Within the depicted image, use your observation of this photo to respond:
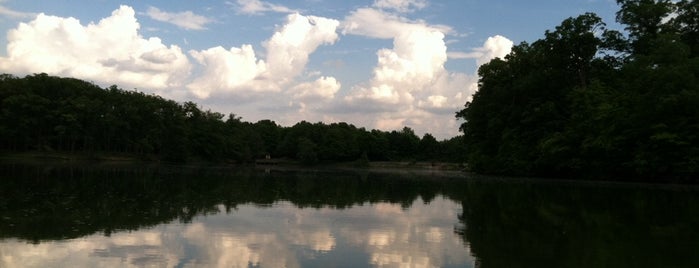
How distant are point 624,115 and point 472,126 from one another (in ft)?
74.3

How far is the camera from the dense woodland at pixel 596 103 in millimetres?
44719

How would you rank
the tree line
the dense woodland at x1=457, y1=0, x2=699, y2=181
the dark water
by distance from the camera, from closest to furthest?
the dark water → the dense woodland at x1=457, y1=0, x2=699, y2=181 → the tree line

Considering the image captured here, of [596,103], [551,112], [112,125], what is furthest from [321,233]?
[112,125]

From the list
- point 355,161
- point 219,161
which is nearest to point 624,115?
point 219,161

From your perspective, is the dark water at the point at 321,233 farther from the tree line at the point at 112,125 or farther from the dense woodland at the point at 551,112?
the tree line at the point at 112,125

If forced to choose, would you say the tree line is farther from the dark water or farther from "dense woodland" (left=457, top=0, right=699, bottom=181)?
the dark water

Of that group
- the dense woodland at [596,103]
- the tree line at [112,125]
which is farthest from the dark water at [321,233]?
the tree line at [112,125]

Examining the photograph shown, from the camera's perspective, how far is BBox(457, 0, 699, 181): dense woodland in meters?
44.7

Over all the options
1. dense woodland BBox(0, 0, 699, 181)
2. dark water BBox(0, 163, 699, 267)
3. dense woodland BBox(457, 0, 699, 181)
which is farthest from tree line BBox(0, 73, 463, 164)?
dark water BBox(0, 163, 699, 267)

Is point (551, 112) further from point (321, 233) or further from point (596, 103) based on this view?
point (321, 233)

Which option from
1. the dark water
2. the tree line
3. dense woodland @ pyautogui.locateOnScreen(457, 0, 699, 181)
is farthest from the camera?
the tree line

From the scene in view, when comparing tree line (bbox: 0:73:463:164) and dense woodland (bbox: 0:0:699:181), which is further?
tree line (bbox: 0:73:463:164)

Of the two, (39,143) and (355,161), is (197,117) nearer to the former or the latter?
(39,143)

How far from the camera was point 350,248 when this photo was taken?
11.7m
